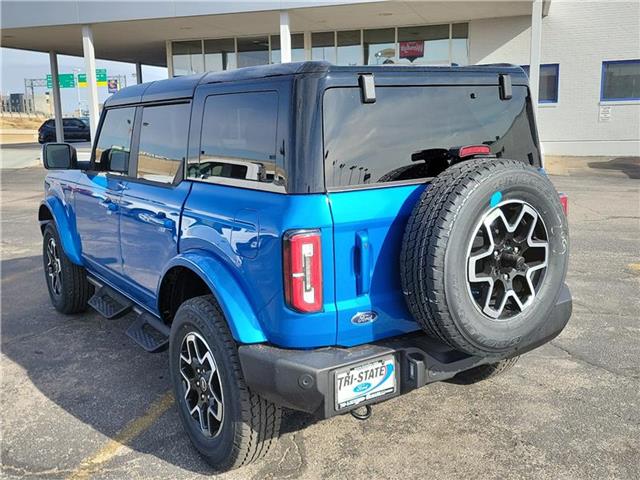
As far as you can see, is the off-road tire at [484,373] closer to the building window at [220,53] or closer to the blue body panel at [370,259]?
the blue body panel at [370,259]

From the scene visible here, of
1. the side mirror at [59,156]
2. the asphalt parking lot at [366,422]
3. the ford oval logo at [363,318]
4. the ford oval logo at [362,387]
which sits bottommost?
the asphalt parking lot at [366,422]

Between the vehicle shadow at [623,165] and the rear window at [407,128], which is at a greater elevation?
the rear window at [407,128]

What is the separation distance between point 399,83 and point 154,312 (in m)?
2.08

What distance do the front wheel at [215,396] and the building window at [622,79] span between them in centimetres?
1952

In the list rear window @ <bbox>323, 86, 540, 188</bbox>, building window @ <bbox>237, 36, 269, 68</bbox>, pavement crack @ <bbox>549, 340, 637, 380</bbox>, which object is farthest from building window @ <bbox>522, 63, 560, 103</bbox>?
rear window @ <bbox>323, 86, 540, 188</bbox>

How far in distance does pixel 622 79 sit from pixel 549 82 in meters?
2.18

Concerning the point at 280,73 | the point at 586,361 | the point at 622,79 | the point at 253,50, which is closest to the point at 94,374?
the point at 280,73

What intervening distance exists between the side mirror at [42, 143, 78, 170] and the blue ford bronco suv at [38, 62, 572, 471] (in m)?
1.93

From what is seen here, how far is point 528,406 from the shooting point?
142 inches

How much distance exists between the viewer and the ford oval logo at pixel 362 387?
8.46 feet

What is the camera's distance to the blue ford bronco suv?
252 cm

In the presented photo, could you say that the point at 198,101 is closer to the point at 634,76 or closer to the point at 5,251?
the point at 5,251

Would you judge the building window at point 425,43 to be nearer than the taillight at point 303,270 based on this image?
No

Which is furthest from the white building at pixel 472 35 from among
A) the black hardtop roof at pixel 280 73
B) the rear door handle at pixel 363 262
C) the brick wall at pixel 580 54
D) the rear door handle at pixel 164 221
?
the rear door handle at pixel 363 262
